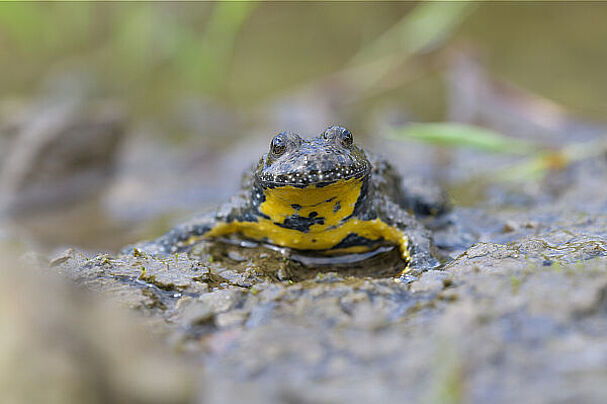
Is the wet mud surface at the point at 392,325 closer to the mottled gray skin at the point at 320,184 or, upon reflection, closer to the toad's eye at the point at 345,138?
the mottled gray skin at the point at 320,184

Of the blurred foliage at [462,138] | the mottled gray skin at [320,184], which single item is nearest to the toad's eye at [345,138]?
the mottled gray skin at [320,184]

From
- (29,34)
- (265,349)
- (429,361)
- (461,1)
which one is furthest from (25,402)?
(29,34)

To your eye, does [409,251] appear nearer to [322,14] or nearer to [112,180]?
[112,180]

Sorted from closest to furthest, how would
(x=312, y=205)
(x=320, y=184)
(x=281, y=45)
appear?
1. (x=320, y=184)
2. (x=312, y=205)
3. (x=281, y=45)

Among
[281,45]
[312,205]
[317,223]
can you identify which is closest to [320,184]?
[312,205]

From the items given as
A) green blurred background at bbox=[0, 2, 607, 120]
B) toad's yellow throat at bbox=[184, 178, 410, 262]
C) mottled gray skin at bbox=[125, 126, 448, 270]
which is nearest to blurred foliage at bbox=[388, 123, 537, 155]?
mottled gray skin at bbox=[125, 126, 448, 270]

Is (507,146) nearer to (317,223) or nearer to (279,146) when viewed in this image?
(317,223)
